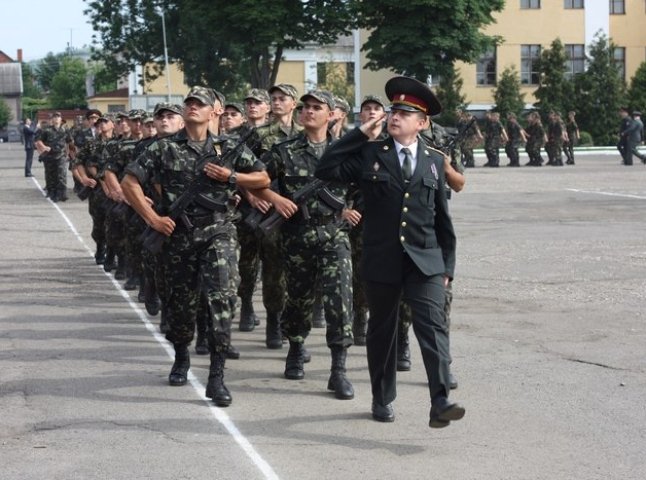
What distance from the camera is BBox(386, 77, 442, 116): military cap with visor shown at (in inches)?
288

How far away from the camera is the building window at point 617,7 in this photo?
70.5 metres

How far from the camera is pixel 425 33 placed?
154 ft

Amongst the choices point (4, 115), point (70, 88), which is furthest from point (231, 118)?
point (4, 115)

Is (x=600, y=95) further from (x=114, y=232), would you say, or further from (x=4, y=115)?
(x=4, y=115)

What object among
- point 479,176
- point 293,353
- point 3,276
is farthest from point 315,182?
point 479,176

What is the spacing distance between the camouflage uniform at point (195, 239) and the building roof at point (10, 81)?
613ft

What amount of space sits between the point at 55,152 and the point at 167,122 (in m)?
20.4

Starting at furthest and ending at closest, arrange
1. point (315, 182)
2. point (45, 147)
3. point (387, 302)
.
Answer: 1. point (45, 147)
2. point (315, 182)
3. point (387, 302)

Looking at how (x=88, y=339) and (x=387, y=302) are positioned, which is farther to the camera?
(x=88, y=339)

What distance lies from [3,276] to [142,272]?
3567 mm

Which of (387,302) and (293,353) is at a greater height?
(387,302)

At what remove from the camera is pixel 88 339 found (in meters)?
11.4

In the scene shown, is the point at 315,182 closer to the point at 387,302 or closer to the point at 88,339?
the point at 387,302

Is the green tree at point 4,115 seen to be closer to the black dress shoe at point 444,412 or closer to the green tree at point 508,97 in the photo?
the green tree at point 508,97
